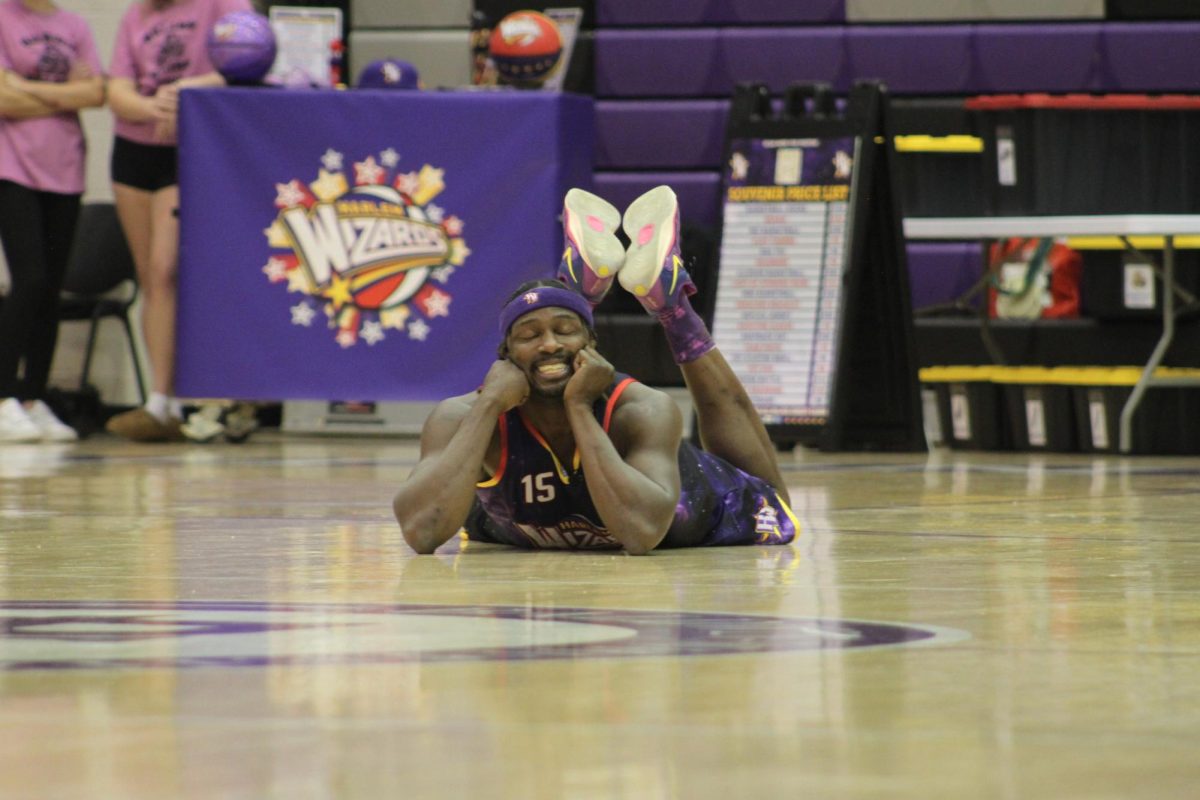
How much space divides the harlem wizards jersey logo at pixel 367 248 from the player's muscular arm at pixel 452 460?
4.06 meters

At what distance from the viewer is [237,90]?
8.00m

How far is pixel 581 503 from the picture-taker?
4.01 meters

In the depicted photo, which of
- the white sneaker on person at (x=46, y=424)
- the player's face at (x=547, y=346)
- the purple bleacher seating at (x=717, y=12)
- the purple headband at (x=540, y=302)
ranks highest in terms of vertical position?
the purple bleacher seating at (x=717, y=12)

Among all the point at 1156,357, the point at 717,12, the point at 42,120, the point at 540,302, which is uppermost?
the point at 717,12

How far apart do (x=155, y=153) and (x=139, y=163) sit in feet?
0.25

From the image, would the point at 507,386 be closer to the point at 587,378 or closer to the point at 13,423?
the point at 587,378

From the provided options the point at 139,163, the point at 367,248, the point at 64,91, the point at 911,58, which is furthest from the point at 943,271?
the point at 64,91

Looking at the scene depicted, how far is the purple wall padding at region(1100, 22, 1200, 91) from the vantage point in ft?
31.8

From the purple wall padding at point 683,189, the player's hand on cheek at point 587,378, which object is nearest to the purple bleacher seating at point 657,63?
the purple wall padding at point 683,189

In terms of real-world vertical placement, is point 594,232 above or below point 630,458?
above

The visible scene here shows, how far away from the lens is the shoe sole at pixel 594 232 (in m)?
4.37

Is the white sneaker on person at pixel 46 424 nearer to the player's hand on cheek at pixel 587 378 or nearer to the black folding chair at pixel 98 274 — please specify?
the black folding chair at pixel 98 274

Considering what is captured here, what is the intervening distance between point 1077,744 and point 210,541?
106 inches

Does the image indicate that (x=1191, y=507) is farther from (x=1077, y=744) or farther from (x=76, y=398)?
(x=76, y=398)
